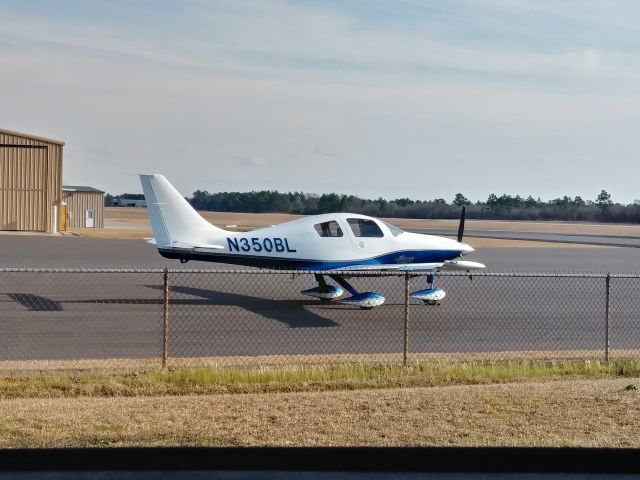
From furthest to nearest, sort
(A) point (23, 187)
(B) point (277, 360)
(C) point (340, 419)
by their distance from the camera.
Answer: (A) point (23, 187)
(B) point (277, 360)
(C) point (340, 419)

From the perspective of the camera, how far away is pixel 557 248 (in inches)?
1994

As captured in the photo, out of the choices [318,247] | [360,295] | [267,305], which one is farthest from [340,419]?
[318,247]

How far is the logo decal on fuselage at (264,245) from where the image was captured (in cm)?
2016

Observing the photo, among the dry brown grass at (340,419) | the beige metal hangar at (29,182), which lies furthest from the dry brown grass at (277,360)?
the beige metal hangar at (29,182)

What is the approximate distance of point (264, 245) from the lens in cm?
2019

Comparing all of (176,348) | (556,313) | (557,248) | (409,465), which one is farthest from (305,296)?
(557,248)

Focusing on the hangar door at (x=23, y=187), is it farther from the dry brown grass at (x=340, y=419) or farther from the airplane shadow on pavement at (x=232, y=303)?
the dry brown grass at (x=340, y=419)

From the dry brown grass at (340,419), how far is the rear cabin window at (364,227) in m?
10.5

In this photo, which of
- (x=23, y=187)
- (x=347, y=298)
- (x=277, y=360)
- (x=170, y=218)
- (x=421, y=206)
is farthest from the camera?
(x=421, y=206)

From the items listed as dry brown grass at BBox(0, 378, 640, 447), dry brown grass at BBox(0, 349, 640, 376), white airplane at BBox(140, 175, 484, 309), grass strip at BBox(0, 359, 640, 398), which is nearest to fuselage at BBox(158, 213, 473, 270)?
white airplane at BBox(140, 175, 484, 309)

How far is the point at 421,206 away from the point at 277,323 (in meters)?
72.8

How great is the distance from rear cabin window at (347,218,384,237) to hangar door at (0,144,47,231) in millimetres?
34845

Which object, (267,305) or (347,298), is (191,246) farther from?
(347,298)

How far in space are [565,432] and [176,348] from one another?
7.40m
